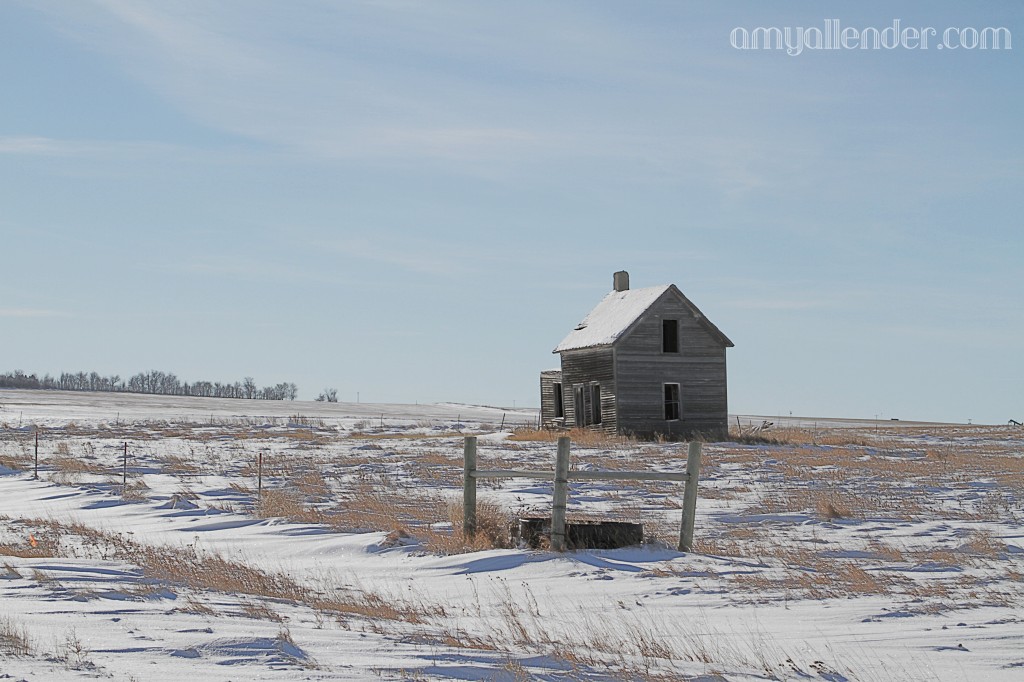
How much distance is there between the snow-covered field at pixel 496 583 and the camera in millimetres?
6637

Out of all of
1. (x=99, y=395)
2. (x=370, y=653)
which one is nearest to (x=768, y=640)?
(x=370, y=653)

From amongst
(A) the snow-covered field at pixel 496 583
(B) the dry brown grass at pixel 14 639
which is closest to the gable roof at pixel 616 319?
(A) the snow-covered field at pixel 496 583

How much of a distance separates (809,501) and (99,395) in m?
95.9

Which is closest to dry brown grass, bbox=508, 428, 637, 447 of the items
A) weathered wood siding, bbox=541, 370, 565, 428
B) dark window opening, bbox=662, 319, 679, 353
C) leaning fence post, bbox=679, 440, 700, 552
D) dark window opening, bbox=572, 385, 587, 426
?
dark window opening, bbox=572, 385, 587, 426

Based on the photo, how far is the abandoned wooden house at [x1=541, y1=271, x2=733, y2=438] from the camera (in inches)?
1585

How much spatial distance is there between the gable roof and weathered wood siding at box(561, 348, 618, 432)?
1.42 ft

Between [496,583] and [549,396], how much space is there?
1412 inches

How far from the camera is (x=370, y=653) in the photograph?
664 cm

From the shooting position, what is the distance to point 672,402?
136ft

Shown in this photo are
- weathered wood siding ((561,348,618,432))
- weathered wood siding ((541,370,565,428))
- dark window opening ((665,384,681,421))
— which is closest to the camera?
weathered wood siding ((561,348,618,432))

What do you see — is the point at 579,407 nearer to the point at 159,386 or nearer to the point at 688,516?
the point at 688,516

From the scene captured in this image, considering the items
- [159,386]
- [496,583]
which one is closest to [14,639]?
[496,583]

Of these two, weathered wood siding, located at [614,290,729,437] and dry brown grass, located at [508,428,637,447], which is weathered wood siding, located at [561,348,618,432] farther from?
dry brown grass, located at [508,428,637,447]

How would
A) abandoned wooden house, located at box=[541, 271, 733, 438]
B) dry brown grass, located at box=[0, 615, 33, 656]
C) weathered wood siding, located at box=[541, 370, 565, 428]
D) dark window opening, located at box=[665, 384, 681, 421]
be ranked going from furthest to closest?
weathered wood siding, located at box=[541, 370, 565, 428] < dark window opening, located at box=[665, 384, 681, 421] < abandoned wooden house, located at box=[541, 271, 733, 438] < dry brown grass, located at box=[0, 615, 33, 656]
